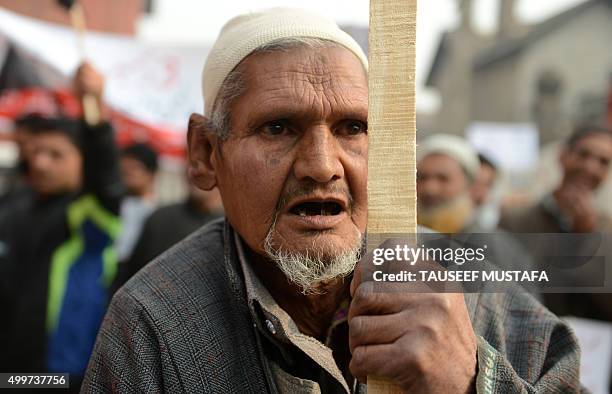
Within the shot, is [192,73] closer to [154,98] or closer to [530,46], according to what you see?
[154,98]

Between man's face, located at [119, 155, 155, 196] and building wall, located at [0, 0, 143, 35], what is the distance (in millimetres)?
1365

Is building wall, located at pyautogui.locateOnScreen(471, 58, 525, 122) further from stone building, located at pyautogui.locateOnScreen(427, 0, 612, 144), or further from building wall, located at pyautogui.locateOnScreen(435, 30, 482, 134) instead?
building wall, located at pyautogui.locateOnScreen(435, 30, 482, 134)

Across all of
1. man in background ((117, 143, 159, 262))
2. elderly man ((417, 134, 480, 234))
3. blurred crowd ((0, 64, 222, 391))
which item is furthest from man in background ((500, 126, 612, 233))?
man in background ((117, 143, 159, 262))

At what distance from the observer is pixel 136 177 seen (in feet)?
22.2

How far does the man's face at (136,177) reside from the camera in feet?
22.0

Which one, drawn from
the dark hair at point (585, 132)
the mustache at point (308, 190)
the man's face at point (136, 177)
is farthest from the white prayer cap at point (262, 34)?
the man's face at point (136, 177)

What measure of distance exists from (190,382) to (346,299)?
1.72ft

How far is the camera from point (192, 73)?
5156 mm

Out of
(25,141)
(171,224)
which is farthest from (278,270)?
(25,141)

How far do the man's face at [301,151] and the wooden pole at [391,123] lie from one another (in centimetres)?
39

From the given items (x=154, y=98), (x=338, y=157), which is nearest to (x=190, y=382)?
(x=338, y=157)

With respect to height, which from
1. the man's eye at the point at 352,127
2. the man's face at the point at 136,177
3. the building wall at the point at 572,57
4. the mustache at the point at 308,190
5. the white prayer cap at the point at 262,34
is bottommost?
the man's face at the point at 136,177

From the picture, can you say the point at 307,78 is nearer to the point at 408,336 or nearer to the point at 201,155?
the point at 201,155

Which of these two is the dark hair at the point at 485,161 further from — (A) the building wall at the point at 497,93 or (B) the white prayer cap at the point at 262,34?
(A) the building wall at the point at 497,93
